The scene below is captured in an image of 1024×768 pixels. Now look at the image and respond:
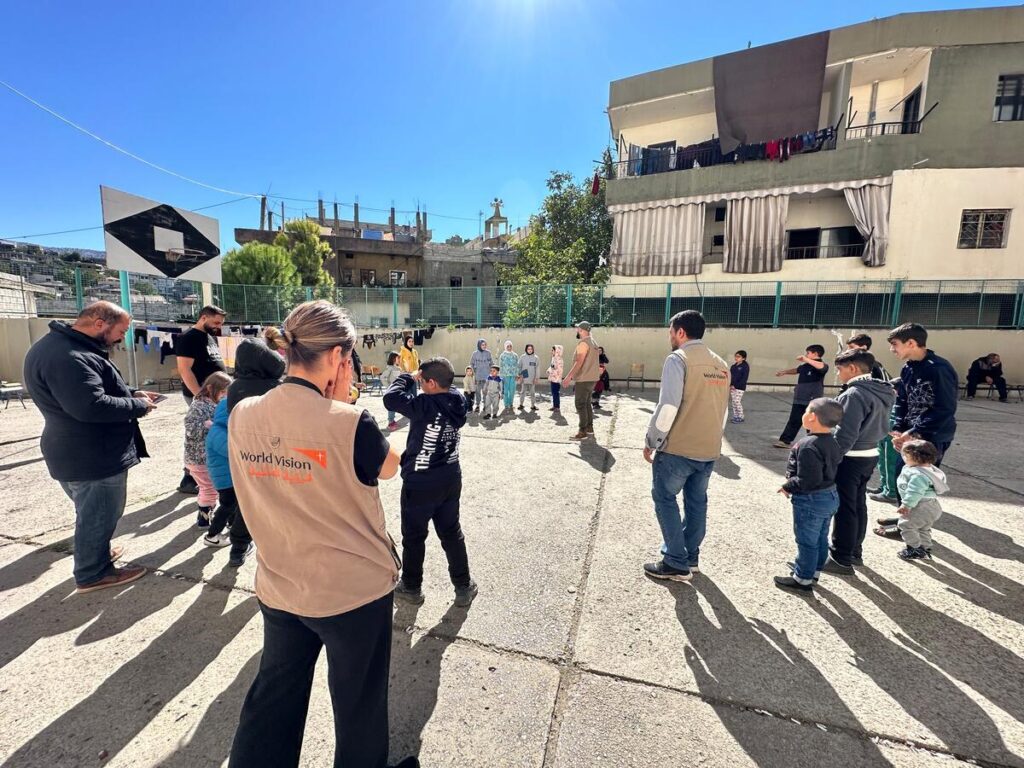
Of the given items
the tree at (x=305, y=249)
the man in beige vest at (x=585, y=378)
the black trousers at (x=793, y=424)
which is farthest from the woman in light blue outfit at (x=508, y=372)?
the tree at (x=305, y=249)

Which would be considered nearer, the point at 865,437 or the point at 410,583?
the point at 410,583

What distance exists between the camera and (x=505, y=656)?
2357 mm

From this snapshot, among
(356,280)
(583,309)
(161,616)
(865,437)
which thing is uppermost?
(356,280)

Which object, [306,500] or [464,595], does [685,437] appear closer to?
[464,595]

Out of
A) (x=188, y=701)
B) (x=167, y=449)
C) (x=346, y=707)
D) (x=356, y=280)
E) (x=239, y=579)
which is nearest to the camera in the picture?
(x=346, y=707)

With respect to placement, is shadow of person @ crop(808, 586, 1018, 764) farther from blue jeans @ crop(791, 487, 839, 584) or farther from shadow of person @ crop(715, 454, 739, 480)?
shadow of person @ crop(715, 454, 739, 480)

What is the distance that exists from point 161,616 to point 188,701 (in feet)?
2.87

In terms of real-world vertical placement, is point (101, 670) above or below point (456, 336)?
below

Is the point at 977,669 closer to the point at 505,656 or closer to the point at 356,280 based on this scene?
the point at 505,656

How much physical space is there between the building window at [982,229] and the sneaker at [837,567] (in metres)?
16.5

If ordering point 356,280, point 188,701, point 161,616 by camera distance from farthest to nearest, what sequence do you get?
point 356,280
point 161,616
point 188,701

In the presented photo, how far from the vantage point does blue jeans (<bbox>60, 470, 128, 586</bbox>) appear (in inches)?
108

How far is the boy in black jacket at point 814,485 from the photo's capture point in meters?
2.80

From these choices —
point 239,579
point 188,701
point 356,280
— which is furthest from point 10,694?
point 356,280
